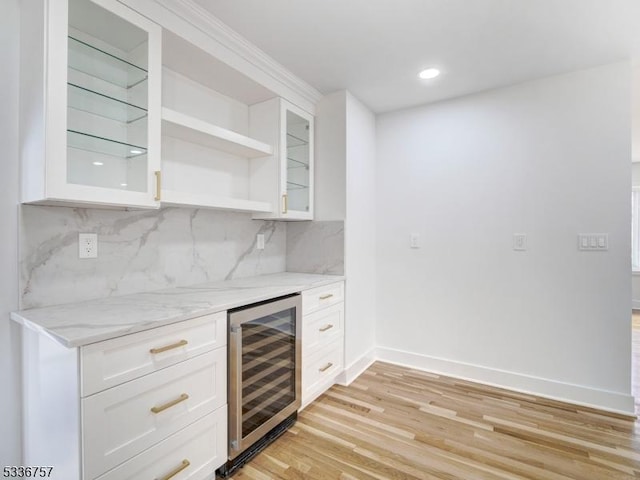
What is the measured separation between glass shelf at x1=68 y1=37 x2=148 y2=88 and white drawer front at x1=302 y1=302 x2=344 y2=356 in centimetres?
163

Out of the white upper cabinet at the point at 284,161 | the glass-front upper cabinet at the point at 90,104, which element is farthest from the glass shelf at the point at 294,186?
the glass-front upper cabinet at the point at 90,104

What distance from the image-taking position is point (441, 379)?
108 inches

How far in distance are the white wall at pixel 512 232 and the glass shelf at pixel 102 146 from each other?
2.19m

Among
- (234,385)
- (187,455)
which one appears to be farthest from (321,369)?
(187,455)

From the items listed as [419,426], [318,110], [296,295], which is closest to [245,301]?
[296,295]

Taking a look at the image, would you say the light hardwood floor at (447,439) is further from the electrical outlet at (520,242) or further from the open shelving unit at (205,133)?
the open shelving unit at (205,133)

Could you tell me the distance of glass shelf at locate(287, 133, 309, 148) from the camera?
2.53 metres

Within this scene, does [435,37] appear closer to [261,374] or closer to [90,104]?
[90,104]

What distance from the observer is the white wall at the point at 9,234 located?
4.48ft

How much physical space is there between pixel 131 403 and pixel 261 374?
0.74 m

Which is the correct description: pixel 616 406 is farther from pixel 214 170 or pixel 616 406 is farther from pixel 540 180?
pixel 214 170

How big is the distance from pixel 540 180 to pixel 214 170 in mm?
2444

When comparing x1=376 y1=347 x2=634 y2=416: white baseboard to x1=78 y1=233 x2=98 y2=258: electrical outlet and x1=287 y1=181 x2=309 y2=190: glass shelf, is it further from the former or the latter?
x1=78 y1=233 x2=98 y2=258: electrical outlet

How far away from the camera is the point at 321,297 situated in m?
2.32
